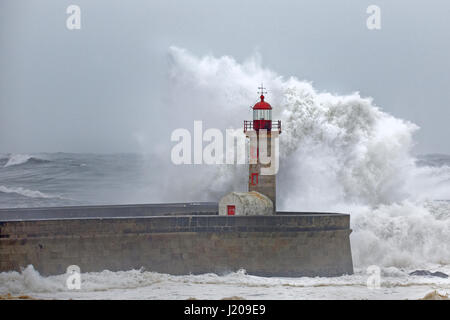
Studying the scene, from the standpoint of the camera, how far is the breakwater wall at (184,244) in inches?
944

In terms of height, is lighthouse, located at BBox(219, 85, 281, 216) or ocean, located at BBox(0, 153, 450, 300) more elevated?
lighthouse, located at BBox(219, 85, 281, 216)

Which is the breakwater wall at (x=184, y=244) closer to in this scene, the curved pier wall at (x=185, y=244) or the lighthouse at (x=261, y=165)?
the curved pier wall at (x=185, y=244)

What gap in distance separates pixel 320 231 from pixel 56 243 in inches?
228

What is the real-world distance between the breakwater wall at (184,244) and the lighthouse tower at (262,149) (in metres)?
1.70

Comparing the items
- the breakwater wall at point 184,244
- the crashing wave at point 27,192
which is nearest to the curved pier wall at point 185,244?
the breakwater wall at point 184,244

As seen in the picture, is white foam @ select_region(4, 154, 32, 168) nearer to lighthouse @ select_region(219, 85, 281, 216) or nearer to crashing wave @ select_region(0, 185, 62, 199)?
crashing wave @ select_region(0, 185, 62, 199)

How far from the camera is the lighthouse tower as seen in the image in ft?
88.0

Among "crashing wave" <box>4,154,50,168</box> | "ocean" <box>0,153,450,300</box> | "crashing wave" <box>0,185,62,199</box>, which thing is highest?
"crashing wave" <box>4,154,50,168</box>

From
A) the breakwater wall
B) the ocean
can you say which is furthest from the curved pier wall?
the ocean

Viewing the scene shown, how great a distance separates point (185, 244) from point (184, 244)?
0.09ft

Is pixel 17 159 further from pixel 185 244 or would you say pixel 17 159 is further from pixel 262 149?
pixel 185 244

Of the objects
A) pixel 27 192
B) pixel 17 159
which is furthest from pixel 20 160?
pixel 27 192
